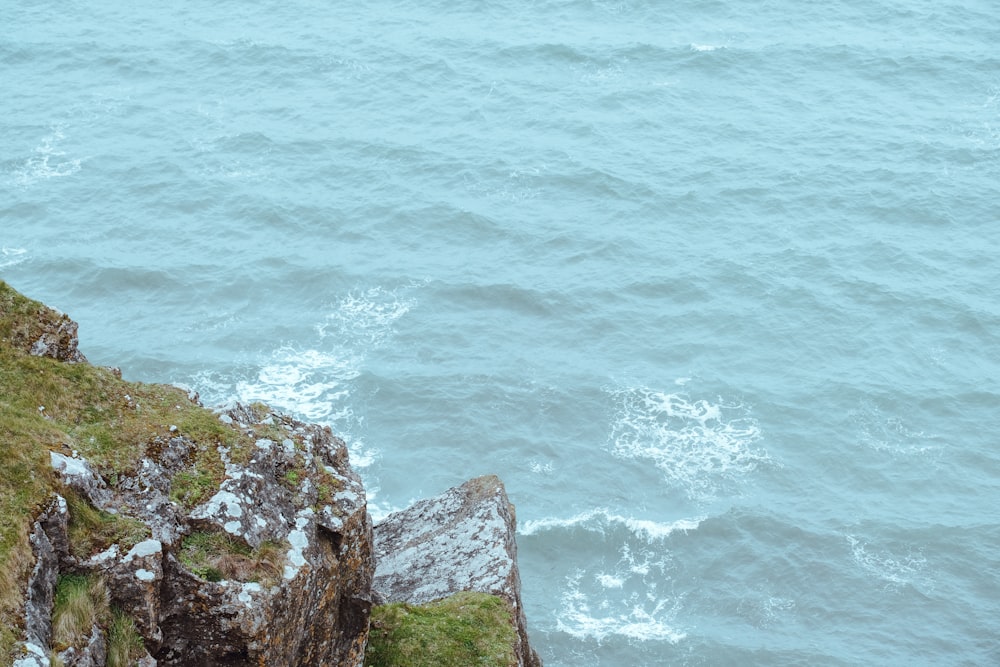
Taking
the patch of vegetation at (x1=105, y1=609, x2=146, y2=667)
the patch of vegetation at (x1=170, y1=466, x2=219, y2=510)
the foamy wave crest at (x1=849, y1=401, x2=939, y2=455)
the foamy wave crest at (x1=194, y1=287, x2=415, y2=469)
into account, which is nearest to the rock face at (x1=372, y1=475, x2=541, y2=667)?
the patch of vegetation at (x1=170, y1=466, x2=219, y2=510)

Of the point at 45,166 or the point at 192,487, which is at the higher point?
the point at 192,487

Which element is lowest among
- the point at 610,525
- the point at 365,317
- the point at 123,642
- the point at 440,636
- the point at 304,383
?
the point at 610,525

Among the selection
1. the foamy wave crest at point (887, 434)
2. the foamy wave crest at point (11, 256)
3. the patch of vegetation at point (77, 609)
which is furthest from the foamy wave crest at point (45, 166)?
the patch of vegetation at point (77, 609)

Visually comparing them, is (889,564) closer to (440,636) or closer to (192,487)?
(440,636)

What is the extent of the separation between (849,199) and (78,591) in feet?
266

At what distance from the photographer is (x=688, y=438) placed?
6312 centimetres

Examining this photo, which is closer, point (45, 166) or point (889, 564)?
point (889, 564)

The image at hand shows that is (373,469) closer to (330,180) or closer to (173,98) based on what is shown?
(330,180)

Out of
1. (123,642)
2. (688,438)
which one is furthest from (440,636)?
(688,438)

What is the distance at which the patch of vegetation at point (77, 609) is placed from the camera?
14.4 meters

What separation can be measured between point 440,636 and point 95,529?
8263 millimetres

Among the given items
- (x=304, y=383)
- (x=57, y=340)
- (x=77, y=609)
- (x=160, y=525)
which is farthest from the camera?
(x=304, y=383)

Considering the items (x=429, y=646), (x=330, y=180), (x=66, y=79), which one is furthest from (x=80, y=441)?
(x=66, y=79)

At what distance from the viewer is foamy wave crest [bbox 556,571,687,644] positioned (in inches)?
2021
